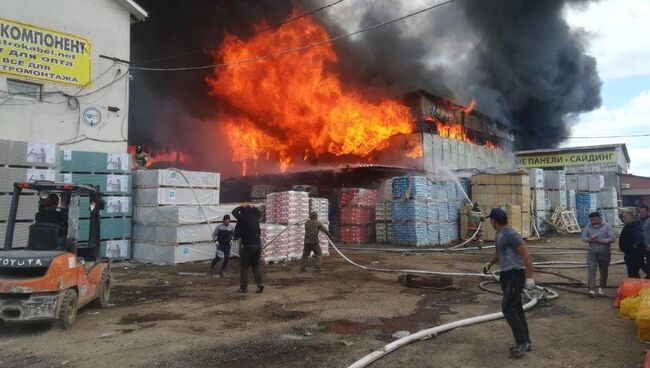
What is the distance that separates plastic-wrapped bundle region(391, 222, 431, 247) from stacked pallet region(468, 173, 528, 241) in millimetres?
3384

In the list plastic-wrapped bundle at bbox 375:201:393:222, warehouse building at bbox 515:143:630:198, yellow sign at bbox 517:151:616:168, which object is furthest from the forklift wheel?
yellow sign at bbox 517:151:616:168

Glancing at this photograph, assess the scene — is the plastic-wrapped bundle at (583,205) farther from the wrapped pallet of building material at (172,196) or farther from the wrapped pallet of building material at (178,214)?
the wrapped pallet of building material at (172,196)

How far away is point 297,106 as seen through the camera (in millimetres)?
27766

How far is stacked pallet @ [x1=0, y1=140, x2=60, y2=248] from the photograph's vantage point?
11745mm

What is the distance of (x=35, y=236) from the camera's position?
6785mm

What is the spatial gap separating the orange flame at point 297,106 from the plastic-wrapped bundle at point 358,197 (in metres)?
7.85

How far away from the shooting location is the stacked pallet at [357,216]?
20.6 metres

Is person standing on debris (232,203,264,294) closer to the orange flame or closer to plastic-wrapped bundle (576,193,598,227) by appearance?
the orange flame

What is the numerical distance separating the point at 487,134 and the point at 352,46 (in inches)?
619

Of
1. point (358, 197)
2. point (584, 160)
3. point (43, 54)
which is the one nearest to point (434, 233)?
point (358, 197)

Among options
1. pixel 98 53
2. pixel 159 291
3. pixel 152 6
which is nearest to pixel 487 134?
pixel 152 6

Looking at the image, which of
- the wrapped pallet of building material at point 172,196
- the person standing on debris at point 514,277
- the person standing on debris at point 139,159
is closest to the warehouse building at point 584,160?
the wrapped pallet of building material at point 172,196

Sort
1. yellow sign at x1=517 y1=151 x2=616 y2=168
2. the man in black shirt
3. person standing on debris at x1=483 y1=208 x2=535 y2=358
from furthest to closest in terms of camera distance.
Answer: yellow sign at x1=517 y1=151 x2=616 y2=168 → the man in black shirt → person standing on debris at x1=483 y1=208 x2=535 y2=358

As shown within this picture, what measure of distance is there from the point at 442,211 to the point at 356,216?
3.85 metres
